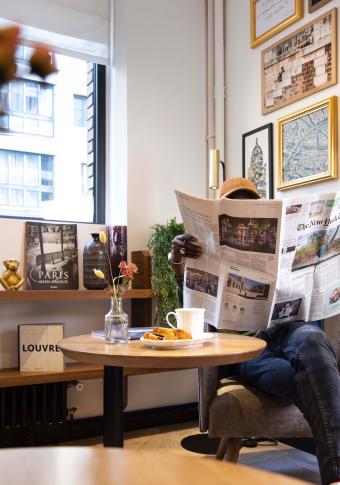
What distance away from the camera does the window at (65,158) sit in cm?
251

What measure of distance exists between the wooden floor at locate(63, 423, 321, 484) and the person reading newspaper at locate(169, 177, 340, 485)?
0.56m

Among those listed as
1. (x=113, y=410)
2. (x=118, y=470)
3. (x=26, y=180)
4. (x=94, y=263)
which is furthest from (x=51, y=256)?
(x=118, y=470)

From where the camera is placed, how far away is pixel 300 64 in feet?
7.30

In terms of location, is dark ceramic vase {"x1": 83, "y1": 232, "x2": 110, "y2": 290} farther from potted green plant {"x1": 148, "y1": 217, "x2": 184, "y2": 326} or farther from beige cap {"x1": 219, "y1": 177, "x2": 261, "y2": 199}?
beige cap {"x1": 219, "y1": 177, "x2": 261, "y2": 199}

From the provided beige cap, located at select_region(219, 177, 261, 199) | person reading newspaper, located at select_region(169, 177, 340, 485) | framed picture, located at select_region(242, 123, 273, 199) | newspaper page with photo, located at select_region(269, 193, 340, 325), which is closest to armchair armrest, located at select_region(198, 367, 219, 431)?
person reading newspaper, located at select_region(169, 177, 340, 485)

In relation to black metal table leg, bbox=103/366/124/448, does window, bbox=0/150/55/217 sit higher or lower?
higher

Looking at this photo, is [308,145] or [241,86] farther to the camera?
[241,86]

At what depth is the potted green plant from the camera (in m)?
2.40

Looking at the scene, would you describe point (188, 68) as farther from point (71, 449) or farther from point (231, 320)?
point (71, 449)

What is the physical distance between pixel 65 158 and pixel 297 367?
71.5 inches

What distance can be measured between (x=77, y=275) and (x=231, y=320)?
3.73ft

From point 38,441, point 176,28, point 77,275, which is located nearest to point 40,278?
point 77,275

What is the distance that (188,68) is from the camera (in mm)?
2805

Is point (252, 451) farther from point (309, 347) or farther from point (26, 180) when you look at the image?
point (26, 180)
